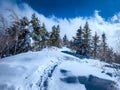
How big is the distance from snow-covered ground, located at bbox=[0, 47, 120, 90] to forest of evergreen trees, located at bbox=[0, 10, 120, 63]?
29.7ft

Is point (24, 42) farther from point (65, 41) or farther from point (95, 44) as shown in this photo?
point (65, 41)

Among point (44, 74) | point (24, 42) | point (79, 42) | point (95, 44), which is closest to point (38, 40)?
point (24, 42)

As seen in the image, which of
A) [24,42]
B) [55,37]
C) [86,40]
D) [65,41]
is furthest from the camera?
[65,41]

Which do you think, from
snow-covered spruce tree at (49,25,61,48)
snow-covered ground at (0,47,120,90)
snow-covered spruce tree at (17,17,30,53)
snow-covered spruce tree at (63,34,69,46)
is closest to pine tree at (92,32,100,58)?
snow-covered spruce tree at (49,25,61,48)

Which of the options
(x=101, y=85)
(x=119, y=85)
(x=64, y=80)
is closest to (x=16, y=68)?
(x=64, y=80)

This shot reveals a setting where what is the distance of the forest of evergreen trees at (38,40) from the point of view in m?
22.6

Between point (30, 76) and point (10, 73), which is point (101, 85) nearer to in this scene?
point (30, 76)

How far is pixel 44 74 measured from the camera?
8664mm

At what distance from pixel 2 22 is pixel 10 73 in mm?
10078

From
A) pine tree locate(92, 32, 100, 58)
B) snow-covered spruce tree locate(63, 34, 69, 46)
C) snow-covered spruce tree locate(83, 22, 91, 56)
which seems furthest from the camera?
snow-covered spruce tree locate(63, 34, 69, 46)

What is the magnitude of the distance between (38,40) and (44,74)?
22.1 meters

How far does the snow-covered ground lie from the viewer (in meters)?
7.80

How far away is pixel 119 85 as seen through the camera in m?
7.71

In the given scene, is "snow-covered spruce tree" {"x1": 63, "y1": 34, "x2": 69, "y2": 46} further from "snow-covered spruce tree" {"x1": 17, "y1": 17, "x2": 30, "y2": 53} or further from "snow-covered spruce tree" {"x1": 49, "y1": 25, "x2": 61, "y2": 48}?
"snow-covered spruce tree" {"x1": 17, "y1": 17, "x2": 30, "y2": 53}
